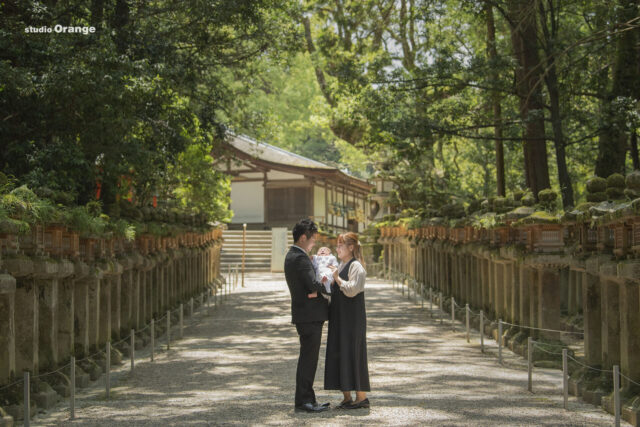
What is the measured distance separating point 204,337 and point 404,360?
16.6 feet

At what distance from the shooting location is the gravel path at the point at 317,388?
789cm

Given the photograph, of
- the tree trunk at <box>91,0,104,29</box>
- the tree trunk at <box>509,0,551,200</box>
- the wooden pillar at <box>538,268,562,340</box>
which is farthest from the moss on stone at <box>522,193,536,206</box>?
the tree trunk at <box>91,0,104,29</box>

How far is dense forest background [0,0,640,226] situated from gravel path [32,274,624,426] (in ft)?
9.82

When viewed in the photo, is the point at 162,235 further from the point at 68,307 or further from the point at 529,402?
the point at 529,402

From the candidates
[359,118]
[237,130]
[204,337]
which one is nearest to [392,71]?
[359,118]

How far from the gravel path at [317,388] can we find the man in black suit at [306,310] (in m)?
0.25

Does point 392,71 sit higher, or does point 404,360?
point 392,71

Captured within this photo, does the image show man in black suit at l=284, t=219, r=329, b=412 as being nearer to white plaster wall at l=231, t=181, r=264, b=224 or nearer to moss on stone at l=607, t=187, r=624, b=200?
moss on stone at l=607, t=187, r=624, b=200

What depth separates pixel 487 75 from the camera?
17641mm

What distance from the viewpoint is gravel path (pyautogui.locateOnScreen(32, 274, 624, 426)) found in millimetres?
7887

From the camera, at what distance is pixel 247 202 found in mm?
43969

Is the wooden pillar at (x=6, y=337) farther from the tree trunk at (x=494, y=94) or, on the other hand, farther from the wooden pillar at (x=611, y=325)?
the tree trunk at (x=494, y=94)

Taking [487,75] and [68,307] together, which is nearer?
[68,307]

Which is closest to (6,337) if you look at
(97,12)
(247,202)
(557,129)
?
(97,12)
